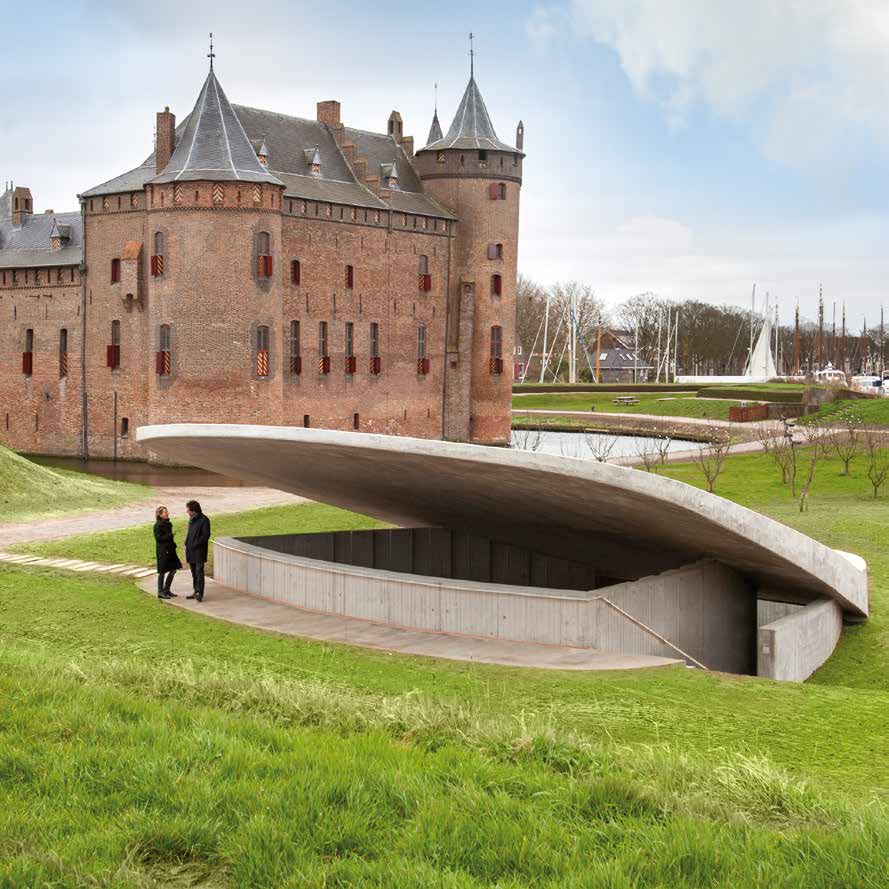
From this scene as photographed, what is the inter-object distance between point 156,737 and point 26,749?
2.26 feet

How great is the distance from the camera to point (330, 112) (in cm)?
5134

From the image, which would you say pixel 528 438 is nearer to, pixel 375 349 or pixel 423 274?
pixel 423 274

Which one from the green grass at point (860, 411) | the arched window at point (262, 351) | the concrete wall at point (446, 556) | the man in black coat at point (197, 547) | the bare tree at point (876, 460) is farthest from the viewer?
the green grass at point (860, 411)

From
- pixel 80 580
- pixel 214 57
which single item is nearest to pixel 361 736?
pixel 80 580

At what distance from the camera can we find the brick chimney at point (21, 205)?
5072cm

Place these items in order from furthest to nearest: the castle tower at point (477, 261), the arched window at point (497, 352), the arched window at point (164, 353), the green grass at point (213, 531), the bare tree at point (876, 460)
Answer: the arched window at point (497, 352), the castle tower at point (477, 261), the arched window at point (164, 353), the bare tree at point (876, 460), the green grass at point (213, 531)

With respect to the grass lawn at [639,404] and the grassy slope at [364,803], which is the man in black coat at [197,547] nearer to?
the grassy slope at [364,803]

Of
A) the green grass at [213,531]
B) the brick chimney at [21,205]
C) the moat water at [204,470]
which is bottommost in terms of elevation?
the moat water at [204,470]

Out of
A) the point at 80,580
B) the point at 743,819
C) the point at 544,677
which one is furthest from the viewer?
the point at 80,580

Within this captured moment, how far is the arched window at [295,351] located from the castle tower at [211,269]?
3255mm

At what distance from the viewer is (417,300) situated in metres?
51.6

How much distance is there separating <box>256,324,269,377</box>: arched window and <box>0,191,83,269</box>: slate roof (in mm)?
9029

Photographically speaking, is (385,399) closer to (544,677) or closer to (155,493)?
(155,493)

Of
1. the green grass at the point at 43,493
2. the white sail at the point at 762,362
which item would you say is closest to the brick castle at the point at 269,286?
the green grass at the point at 43,493
